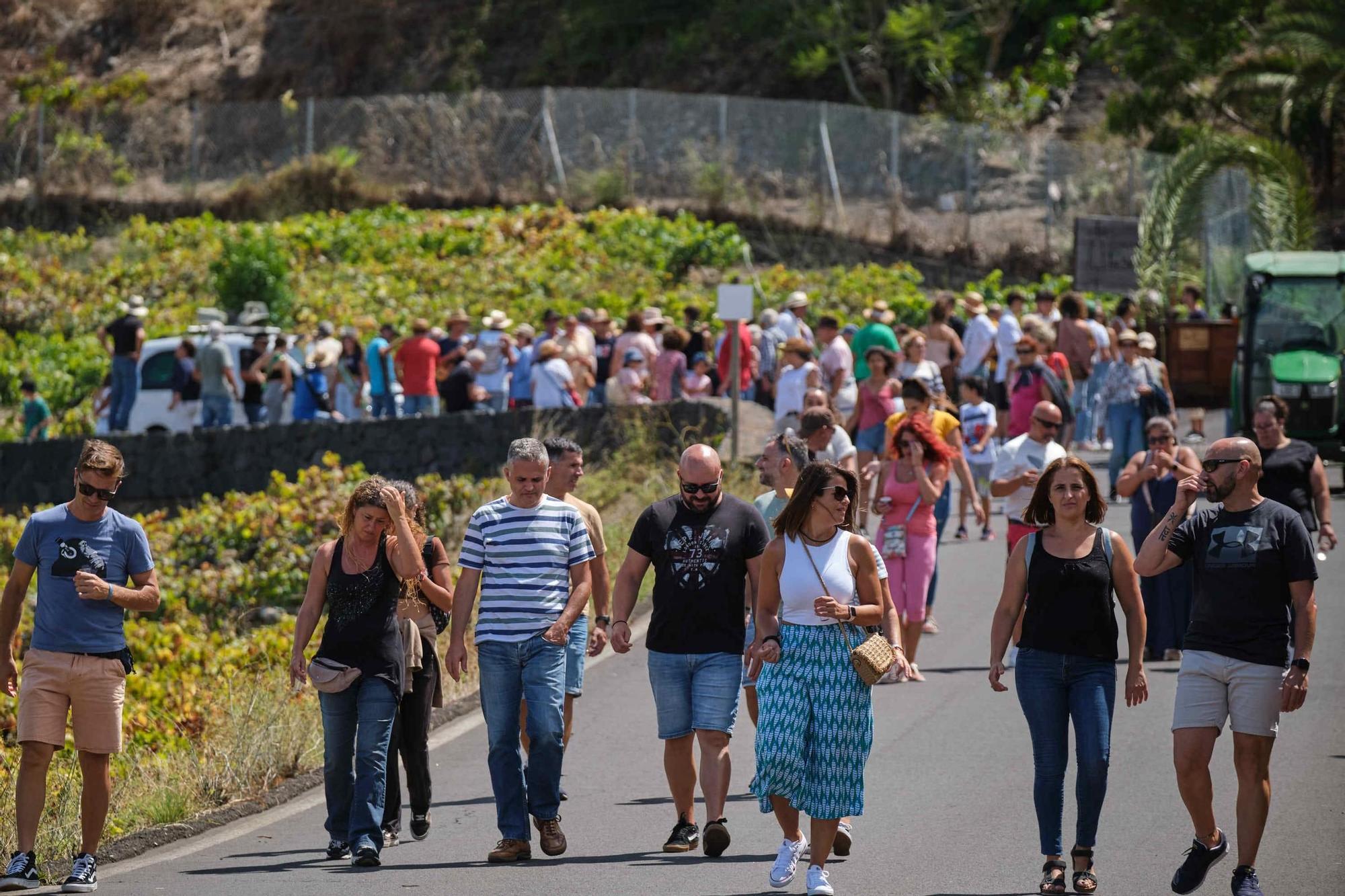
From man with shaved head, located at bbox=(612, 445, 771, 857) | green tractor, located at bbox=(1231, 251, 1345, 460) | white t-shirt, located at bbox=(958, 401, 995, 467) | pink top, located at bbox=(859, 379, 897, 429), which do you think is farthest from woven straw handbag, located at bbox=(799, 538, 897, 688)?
green tractor, located at bbox=(1231, 251, 1345, 460)

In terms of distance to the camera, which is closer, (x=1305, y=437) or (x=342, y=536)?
(x=342, y=536)

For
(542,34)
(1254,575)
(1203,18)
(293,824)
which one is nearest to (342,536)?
(293,824)

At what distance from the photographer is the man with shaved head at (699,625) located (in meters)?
9.05

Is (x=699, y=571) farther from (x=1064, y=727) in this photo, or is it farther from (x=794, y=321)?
(x=794, y=321)

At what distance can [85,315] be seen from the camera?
115ft

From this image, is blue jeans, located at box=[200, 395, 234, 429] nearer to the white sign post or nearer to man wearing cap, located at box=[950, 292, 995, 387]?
the white sign post

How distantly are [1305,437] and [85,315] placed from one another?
2188 centimetres

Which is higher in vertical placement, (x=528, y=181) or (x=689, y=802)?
(x=528, y=181)

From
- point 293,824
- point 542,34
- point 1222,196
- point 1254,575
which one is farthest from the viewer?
point 542,34

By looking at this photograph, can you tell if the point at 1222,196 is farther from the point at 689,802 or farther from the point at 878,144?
the point at 689,802

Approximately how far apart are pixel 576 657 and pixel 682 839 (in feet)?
4.81

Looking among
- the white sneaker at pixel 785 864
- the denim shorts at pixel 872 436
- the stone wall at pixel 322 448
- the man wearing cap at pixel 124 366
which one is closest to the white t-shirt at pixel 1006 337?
the stone wall at pixel 322 448

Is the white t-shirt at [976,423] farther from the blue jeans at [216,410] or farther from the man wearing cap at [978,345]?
the blue jeans at [216,410]

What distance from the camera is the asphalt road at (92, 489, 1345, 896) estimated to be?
27.9ft
